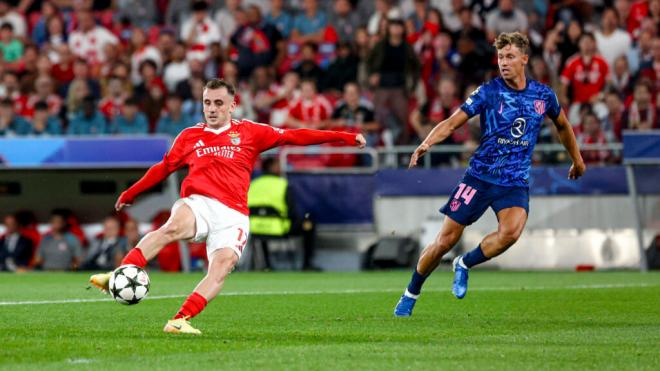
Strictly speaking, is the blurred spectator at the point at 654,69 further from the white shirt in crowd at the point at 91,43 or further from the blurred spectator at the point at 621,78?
the white shirt in crowd at the point at 91,43

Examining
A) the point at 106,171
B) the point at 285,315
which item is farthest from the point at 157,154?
the point at 285,315

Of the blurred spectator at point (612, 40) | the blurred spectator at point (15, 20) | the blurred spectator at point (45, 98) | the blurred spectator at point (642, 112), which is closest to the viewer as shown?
the blurred spectator at point (642, 112)

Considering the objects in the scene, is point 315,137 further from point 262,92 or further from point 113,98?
point 113,98

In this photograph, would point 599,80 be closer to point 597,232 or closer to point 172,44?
point 597,232

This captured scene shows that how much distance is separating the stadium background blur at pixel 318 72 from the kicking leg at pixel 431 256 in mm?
10220

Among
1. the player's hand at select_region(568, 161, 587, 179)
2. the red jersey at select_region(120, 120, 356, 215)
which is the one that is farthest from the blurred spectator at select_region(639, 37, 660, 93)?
the red jersey at select_region(120, 120, 356, 215)

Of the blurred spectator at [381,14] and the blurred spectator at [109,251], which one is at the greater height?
the blurred spectator at [381,14]

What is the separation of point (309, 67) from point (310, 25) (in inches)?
62.5

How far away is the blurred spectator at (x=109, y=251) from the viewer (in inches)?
896

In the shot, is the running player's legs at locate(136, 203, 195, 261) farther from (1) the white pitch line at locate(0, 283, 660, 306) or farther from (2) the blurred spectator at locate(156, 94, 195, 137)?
(2) the blurred spectator at locate(156, 94, 195, 137)

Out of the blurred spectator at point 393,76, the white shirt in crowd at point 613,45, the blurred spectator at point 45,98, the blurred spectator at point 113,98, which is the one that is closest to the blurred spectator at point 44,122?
the blurred spectator at point 45,98

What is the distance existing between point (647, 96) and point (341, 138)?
1183 centimetres

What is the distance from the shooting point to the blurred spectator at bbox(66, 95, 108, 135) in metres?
24.2

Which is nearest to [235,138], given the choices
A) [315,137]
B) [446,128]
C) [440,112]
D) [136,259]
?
[315,137]
